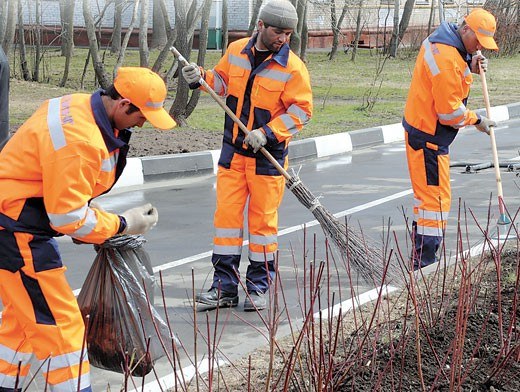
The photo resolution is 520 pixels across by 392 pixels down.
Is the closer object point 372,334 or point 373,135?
point 372,334

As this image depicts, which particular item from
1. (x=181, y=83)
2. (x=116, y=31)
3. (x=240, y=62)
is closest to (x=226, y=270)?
(x=240, y=62)

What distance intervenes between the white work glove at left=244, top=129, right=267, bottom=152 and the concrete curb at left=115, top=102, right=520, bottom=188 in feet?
14.3

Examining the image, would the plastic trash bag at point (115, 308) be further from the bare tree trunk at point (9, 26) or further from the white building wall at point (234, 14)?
Result: the white building wall at point (234, 14)

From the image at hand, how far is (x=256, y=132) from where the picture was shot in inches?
220

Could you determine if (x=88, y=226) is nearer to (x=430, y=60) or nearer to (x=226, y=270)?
(x=226, y=270)

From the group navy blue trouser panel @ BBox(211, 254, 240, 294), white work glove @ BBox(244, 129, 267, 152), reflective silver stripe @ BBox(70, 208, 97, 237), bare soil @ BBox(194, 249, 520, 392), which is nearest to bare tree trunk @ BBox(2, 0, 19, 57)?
navy blue trouser panel @ BBox(211, 254, 240, 294)

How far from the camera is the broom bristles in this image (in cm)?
562

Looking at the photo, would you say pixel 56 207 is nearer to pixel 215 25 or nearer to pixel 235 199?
pixel 235 199

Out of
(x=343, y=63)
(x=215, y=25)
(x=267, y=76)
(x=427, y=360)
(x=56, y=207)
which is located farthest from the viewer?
(x=215, y=25)

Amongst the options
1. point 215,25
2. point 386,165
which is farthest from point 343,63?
point 386,165

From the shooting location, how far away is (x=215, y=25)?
2934cm

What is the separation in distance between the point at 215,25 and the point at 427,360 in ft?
85.1

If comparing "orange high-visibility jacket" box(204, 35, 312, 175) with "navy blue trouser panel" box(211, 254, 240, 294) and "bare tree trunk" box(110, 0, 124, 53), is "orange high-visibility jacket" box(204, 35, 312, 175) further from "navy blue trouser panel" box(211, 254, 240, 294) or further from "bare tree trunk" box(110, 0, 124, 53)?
"bare tree trunk" box(110, 0, 124, 53)

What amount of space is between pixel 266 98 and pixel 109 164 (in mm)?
2112
